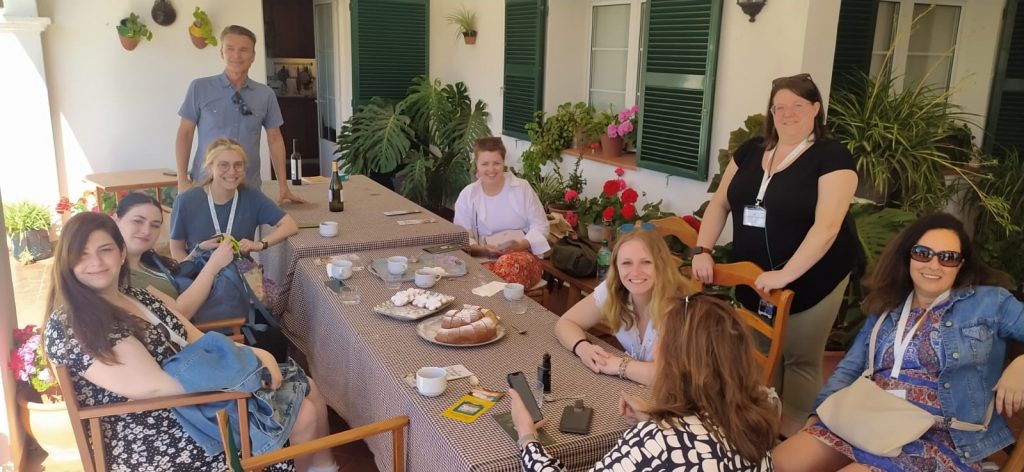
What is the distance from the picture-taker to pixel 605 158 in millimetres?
4906

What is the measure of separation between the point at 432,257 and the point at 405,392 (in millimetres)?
1172

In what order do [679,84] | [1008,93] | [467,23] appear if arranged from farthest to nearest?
[467,23]
[1008,93]
[679,84]

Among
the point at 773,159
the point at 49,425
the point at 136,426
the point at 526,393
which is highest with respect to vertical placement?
the point at 773,159

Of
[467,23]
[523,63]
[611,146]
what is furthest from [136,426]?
[467,23]

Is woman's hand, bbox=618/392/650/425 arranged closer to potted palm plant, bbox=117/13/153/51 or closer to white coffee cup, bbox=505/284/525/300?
white coffee cup, bbox=505/284/525/300

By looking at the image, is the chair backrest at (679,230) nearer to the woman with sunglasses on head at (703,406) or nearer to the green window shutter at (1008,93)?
the woman with sunglasses on head at (703,406)

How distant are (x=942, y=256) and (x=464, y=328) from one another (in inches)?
50.0

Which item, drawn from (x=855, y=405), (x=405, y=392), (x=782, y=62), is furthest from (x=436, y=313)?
(x=782, y=62)

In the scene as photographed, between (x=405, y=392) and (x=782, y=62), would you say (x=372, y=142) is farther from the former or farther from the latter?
(x=405, y=392)

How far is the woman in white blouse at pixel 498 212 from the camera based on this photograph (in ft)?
11.2

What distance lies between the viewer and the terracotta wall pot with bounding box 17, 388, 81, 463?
2551 millimetres

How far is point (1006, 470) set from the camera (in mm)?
1754

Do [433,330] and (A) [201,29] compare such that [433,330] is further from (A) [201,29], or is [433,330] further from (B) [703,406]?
(A) [201,29]

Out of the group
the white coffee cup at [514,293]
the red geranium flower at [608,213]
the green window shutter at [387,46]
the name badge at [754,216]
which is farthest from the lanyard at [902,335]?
the green window shutter at [387,46]
